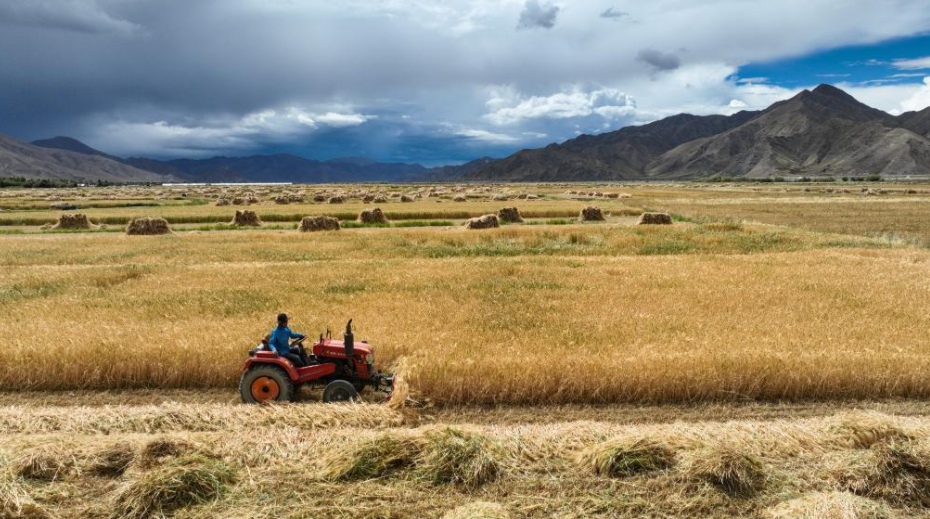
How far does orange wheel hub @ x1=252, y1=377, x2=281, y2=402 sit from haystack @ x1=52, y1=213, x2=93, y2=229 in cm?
4139

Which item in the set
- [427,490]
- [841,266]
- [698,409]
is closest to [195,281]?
[427,490]

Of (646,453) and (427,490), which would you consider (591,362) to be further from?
(427,490)

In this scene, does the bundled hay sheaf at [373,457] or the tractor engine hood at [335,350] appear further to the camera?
the tractor engine hood at [335,350]

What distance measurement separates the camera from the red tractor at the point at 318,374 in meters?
9.41

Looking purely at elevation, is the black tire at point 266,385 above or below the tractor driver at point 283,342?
below

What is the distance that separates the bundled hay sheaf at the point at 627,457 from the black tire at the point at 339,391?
13.7 ft

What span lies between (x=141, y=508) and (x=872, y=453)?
9.46 m

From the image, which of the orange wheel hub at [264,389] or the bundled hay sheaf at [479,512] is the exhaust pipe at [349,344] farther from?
the bundled hay sheaf at [479,512]

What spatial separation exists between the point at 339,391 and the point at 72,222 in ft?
140

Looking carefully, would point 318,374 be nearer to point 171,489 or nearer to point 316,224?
point 171,489

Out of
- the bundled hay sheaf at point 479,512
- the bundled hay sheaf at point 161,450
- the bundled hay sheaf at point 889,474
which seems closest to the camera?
the bundled hay sheaf at point 479,512

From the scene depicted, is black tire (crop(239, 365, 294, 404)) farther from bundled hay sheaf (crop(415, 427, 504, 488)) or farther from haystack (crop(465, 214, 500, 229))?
haystack (crop(465, 214, 500, 229))

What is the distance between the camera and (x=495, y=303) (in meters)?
16.3

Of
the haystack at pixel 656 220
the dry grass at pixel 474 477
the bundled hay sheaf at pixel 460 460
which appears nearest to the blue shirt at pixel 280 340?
A: the dry grass at pixel 474 477
